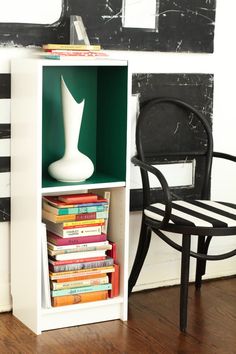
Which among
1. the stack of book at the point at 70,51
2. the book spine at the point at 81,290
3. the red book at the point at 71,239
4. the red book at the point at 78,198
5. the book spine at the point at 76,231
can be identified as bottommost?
the book spine at the point at 81,290

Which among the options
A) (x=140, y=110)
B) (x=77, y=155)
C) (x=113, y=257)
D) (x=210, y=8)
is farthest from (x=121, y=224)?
(x=210, y=8)

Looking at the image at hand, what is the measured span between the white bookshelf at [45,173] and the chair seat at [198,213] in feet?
0.56

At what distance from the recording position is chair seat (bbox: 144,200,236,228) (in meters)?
3.20

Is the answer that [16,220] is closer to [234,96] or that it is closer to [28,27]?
[28,27]

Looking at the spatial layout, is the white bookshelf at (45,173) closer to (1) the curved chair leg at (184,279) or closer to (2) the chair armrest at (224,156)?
(1) the curved chair leg at (184,279)

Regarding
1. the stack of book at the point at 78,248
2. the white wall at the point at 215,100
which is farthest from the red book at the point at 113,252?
the white wall at the point at 215,100

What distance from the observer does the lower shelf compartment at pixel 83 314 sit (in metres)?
3.25

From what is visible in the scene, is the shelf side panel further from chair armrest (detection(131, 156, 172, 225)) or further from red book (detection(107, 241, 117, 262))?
chair armrest (detection(131, 156, 172, 225))

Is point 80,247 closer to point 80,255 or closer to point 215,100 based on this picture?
point 80,255

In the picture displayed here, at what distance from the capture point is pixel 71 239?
128 inches

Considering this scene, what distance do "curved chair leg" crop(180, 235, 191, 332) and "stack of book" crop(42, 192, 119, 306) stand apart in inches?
12.2

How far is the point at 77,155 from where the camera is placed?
10.6ft

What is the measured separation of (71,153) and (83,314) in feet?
2.24

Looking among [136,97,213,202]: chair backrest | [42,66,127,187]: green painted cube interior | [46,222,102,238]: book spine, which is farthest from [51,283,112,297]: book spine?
[136,97,213,202]: chair backrest
